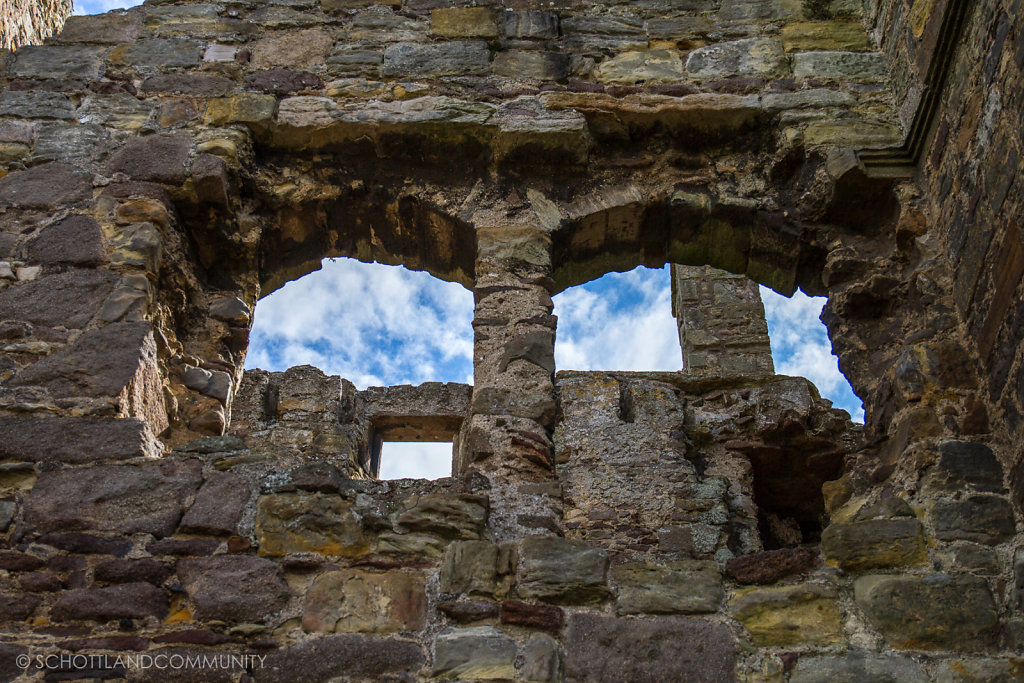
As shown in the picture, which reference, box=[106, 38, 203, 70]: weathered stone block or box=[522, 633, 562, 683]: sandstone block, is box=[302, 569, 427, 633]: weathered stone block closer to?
box=[522, 633, 562, 683]: sandstone block

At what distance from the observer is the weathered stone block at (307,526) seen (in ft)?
9.03

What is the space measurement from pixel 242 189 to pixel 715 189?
206 centimetres

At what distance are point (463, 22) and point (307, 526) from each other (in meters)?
2.91

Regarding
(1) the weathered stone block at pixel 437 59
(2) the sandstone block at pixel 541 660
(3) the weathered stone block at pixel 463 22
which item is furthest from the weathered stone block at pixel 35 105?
(2) the sandstone block at pixel 541 660

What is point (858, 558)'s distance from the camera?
2727mm

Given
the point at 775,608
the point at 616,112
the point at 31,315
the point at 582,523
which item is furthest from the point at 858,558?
the point at 31,315

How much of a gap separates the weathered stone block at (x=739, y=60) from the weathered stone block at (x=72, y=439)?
Answer: 2.97 m

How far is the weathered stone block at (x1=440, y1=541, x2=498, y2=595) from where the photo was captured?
264 centimetres

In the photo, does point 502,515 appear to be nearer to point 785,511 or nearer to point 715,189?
point 715,189

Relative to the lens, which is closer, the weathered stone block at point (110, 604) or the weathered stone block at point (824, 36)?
the weathered stone block at point (110, 604)

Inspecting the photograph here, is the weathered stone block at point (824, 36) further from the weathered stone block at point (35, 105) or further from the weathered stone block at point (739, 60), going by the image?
the weathered stone block at point (35, 105)

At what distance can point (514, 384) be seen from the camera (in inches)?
134

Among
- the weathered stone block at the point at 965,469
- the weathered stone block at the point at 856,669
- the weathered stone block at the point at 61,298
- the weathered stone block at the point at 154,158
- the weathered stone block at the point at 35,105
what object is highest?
the weathered stone block at the point at 35,105

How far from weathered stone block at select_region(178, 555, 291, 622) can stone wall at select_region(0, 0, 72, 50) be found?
331 centimetres
